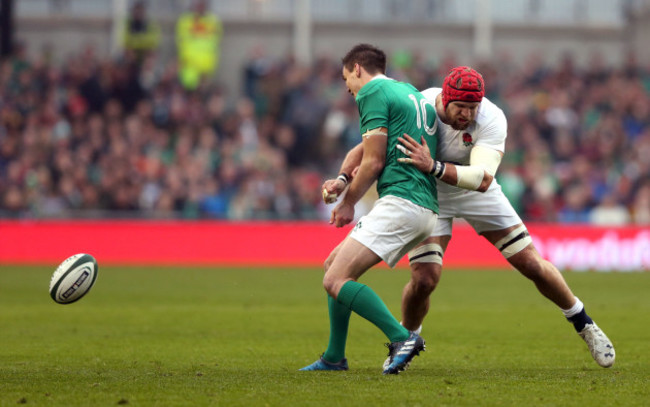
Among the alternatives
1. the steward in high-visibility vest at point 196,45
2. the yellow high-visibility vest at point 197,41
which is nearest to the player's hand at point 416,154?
the steward in high-visibility vest at point 196,45

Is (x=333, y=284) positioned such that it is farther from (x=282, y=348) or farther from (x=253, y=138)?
(x=253, y=138)

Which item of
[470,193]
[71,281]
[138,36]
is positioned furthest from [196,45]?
[470,193]

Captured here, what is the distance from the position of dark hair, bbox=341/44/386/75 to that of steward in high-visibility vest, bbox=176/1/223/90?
1719 centimetres

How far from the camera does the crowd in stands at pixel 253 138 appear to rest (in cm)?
2039

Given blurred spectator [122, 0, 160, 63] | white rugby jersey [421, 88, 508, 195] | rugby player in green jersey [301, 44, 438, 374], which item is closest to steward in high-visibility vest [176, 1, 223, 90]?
blurred spectator [122, 0, 160, 63]

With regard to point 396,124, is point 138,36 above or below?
below

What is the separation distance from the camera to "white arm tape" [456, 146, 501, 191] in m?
7.21

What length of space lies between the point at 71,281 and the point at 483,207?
11.1 feet

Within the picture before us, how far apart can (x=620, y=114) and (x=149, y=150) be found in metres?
11.0

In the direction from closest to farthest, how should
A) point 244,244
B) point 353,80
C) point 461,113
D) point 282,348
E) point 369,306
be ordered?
1. point 369,306
2. point 461,113
3. point 353,80
4. point 282,348
5. point 244,244

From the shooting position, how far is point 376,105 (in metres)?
7.13

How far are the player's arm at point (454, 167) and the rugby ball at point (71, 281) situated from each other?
286cm

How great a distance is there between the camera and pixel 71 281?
26.7 ft

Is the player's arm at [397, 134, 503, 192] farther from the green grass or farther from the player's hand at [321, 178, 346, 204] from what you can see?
the green grass
